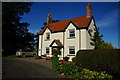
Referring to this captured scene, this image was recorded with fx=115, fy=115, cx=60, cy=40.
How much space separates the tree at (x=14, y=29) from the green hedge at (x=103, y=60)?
21.8 m

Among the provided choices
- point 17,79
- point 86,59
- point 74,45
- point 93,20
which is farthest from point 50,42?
point 17,79

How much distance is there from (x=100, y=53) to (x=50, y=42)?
15278mm

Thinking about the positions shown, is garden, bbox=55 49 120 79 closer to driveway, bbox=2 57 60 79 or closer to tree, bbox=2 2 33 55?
driveway, bbox=2 57 60 79

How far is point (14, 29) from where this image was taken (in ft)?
115

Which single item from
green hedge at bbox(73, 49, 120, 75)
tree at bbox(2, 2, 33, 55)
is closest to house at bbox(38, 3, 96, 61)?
green hedge at bbox(73, 49, 120, 75)

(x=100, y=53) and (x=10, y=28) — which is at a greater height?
(x=10, y=28)

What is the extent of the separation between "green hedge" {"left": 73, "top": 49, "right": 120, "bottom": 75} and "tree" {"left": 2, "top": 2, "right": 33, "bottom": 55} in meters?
21.8

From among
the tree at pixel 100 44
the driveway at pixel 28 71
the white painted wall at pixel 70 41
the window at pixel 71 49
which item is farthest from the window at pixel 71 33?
the driveway at pixel 28 71

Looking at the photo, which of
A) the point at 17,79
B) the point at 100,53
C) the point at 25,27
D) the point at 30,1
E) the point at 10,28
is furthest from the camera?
the point at 25,27

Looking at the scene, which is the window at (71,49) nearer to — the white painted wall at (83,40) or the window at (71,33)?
the white painted wall at (83,40)

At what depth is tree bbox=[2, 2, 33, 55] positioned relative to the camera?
28.8m

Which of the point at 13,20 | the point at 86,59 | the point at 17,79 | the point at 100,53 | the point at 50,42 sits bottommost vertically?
the point at 17,79

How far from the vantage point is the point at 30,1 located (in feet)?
99.6

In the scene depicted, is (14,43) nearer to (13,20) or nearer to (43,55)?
(13,20)
